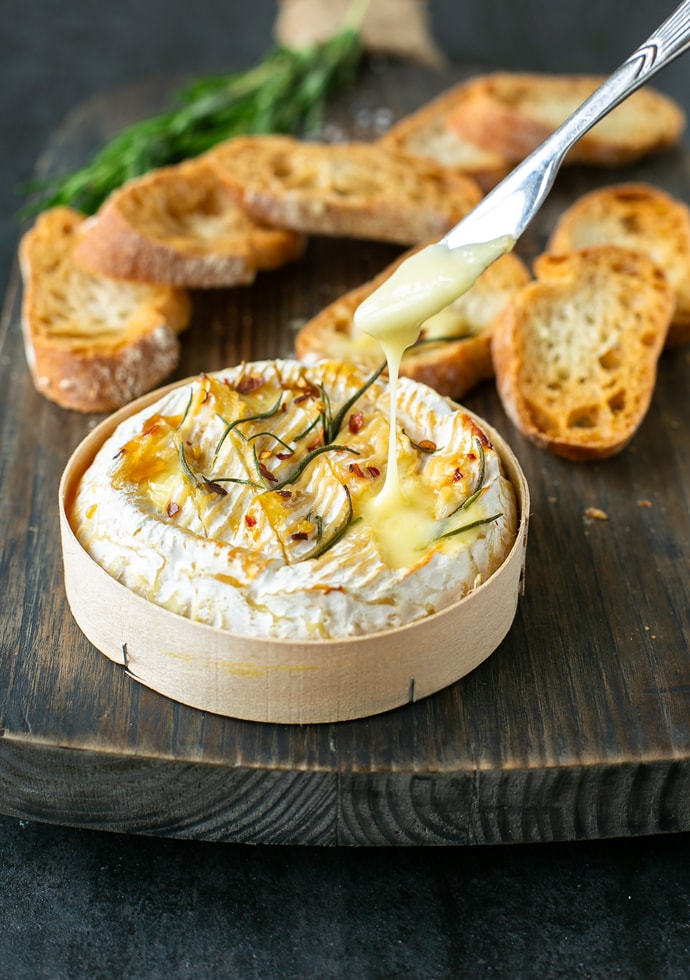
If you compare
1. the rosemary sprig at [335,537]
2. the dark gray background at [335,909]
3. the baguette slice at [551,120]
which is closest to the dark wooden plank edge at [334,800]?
the dark gray background at [335,909]

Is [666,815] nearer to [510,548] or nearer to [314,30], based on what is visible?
[510,548]

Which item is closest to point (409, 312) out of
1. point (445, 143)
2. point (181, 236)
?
point (181, 236)

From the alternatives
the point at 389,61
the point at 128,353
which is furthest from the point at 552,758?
the point at 389,61

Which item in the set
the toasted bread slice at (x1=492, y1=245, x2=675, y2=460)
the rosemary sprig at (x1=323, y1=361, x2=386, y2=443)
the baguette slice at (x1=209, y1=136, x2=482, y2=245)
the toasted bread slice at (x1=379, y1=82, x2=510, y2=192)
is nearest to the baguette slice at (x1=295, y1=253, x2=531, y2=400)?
the toasted bread slice at (x1=492, y1=245, x2=675, y2=460)

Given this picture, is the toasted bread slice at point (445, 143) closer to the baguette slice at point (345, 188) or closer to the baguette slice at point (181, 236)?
the baguette slice at point (345, 188)

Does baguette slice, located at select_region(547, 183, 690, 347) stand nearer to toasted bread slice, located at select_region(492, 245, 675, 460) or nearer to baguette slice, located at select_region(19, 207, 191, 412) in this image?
toasted bread slice, located at select_region(492, 245, 675, 460)

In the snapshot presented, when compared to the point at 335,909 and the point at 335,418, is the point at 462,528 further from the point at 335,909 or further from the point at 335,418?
the point at 335,909
